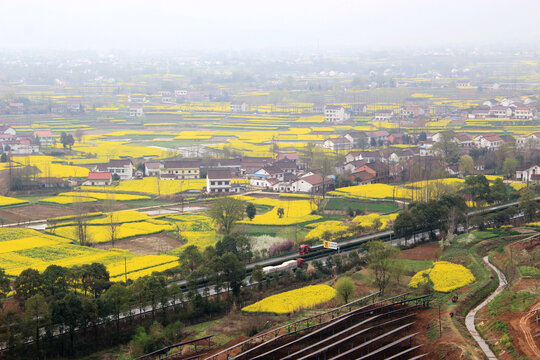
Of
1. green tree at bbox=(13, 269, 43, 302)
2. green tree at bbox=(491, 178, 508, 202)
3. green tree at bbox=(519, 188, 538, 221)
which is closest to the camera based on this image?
green tree at bbox=(13, 269, 43, 302)

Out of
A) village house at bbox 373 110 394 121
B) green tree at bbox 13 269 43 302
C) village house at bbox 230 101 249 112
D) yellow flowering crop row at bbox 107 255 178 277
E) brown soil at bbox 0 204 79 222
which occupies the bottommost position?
yellow flowering crop row at bbox 107 255 178 277

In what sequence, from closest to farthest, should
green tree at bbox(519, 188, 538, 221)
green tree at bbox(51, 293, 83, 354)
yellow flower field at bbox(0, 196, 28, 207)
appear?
1. green tree at bbox(51, 293, 83, 354)
2. green tree at bbox(519, 188, 538, 221)
3. yellow flower field at bbox(0, 196, 28, 207)

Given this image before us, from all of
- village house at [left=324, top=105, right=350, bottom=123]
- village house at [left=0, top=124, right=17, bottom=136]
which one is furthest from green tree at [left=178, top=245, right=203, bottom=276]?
village house at [left=324, top=105, right=350, bottom=123]

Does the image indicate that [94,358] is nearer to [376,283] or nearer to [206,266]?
[206,266]

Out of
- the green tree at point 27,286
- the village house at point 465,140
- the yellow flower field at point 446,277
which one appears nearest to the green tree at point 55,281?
the green tree at point 27,286

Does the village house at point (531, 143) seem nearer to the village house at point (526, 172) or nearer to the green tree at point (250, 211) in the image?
the village house at point (526, 172)

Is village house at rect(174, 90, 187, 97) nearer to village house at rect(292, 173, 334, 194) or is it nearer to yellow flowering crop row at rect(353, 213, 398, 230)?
village house at rect(292, 173, 334, 194)

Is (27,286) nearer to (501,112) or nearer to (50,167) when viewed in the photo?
(50,167)

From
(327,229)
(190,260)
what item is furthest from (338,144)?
(190,260)
